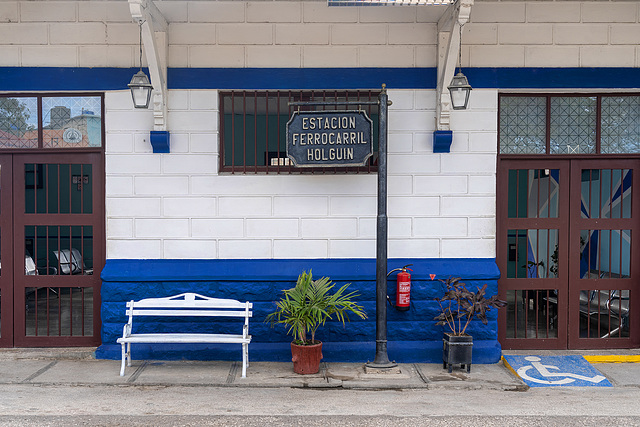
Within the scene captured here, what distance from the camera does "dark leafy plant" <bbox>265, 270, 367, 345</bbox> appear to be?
20.4ft

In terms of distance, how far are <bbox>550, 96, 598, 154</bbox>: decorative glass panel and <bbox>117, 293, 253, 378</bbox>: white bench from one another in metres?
4.23

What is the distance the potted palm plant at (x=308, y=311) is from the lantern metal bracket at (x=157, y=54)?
2.47m

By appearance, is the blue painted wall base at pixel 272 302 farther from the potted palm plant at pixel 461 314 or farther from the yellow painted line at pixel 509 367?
the potted palm plant at pixel 461 314

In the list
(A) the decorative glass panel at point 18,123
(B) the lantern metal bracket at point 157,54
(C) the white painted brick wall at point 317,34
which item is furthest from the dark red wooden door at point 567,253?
(A) the decorative glass panel at point 18,123

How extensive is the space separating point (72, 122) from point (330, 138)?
3147mm

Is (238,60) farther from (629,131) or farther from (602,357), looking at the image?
(602,357)

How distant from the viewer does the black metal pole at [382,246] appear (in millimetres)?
6328

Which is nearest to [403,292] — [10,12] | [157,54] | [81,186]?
[157,54]

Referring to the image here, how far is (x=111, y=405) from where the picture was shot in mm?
5449

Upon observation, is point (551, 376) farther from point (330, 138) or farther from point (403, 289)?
point (330, 138)

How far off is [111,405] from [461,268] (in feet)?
13.3

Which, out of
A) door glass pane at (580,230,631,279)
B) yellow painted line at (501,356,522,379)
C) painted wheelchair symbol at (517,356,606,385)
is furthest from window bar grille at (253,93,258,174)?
door glass pane at (580,230,631,279)

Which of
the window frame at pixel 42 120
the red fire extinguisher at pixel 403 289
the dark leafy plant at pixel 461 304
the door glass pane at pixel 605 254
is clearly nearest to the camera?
the dark leafy plant at pixel 461 304

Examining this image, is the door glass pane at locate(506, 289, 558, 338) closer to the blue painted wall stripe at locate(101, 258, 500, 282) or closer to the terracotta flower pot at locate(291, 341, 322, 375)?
the blue painted wall stripe at locate(101, 258, 500, 282)
